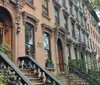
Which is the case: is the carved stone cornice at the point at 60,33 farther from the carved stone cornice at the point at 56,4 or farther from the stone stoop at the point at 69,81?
the stone stoop at the point at 69,81

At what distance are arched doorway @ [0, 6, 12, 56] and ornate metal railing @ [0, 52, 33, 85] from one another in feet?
13.0

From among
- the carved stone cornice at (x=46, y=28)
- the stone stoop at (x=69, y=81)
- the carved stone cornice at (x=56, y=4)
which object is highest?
the carved stone cornice at (x=56, y=4)

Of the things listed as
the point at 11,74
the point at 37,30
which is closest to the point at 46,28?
the point at 37,30

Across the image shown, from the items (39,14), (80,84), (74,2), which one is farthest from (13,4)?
(74,2)

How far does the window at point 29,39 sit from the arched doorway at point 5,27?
1915mm

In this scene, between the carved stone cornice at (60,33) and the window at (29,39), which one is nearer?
the window at (29,39)

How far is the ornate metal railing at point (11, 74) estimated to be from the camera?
7.48 m

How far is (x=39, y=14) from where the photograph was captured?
15.8 metres

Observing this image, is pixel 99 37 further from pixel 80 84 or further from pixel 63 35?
pixel 80 84

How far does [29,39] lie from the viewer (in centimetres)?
1445

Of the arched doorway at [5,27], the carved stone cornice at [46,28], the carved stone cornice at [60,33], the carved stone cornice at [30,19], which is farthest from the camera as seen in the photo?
the carved stone cornice at [60,33]

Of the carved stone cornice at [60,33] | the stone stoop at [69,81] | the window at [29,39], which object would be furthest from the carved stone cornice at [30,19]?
the stone stoop at [69,81]

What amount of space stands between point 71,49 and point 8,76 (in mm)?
15531

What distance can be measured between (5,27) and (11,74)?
16.3ft
